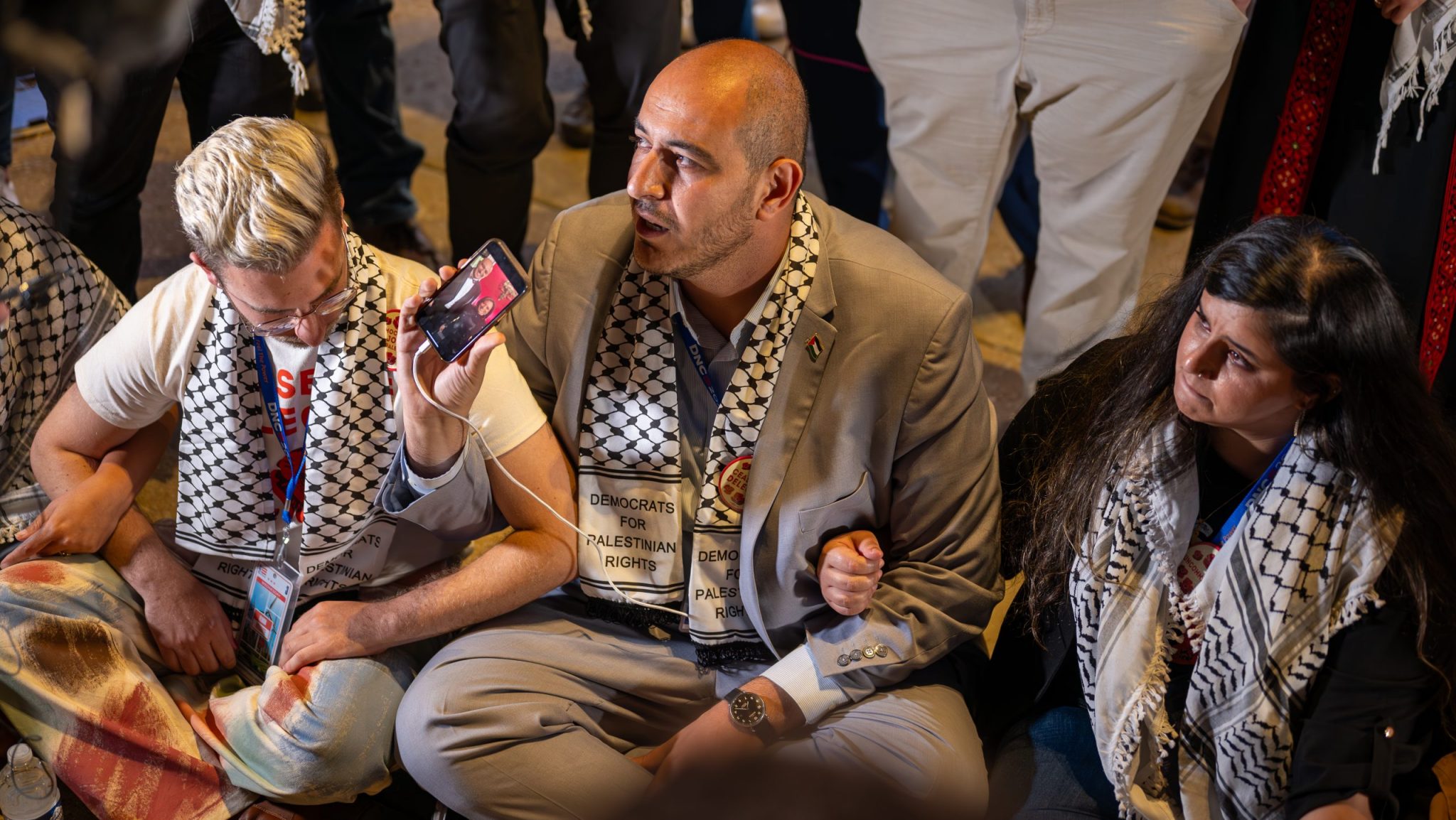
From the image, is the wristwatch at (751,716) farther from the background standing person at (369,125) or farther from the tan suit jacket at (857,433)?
the background standing person at (369,125)

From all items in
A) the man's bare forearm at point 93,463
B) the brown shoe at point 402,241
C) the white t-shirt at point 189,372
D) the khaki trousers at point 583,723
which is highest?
the white t-shirt at point 189,372

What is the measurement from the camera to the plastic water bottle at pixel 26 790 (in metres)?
1.97

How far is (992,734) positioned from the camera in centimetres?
218

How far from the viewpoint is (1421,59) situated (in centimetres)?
242

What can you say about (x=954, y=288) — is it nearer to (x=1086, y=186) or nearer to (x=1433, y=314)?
(x=1086, y=186)

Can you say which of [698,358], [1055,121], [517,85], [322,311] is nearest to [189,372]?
[322,311]

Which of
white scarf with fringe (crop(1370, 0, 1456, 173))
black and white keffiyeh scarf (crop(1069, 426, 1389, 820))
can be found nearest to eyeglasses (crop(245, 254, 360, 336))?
black and white keffiyeh scarf (crop(1069, 426, 1389, 820))

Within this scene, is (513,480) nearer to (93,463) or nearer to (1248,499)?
(93,463)

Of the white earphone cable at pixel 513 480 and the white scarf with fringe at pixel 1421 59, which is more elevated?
the white scarf with fringe at pixel 1421 59

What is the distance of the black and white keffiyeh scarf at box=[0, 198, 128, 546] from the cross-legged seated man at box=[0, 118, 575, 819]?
13cm

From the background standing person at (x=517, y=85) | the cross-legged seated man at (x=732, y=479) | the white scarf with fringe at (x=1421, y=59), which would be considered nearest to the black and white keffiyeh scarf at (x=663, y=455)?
the cross-legged seated man at (x=732, y=479)

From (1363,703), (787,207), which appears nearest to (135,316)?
(787,207)

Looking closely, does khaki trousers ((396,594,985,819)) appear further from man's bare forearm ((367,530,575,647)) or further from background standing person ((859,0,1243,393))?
background standing person ((859,0,1243,393))

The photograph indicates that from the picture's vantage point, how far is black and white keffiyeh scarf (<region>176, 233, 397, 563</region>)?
198 cm
